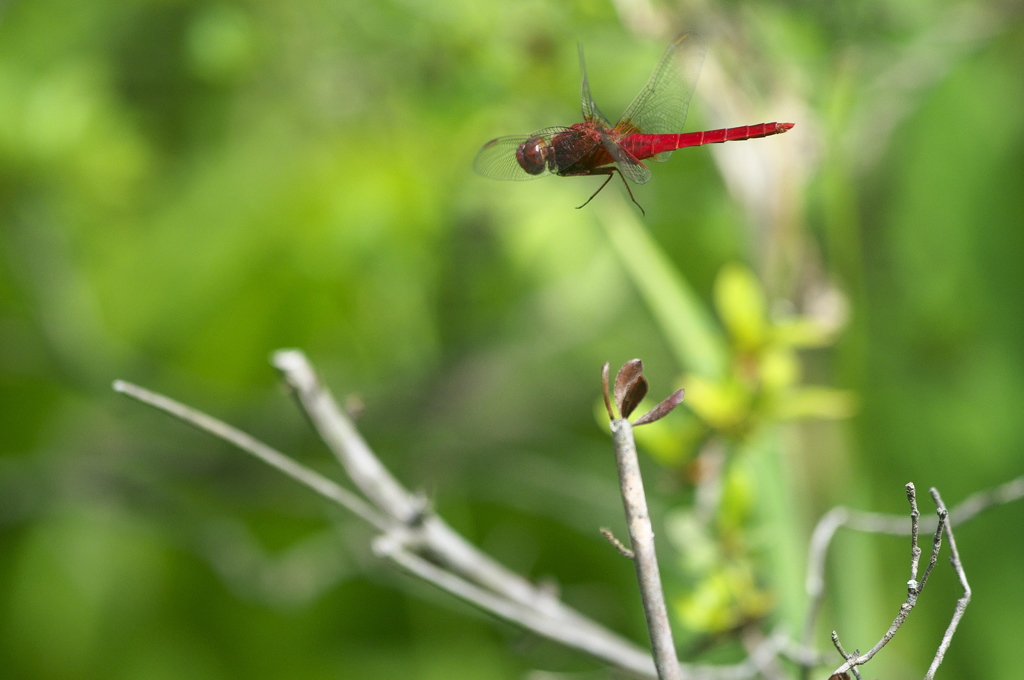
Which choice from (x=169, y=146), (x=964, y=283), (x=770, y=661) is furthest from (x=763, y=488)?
(x=169, y=146)

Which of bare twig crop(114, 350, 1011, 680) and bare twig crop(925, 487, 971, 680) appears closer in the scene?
bare twig crop(925, 487, 971, 680)

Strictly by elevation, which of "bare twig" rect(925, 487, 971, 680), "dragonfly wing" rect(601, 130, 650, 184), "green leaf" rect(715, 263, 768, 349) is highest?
"green leaf" rect(715, 263, 768, 349)

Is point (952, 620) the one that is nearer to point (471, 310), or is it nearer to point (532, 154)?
point (532, 154)

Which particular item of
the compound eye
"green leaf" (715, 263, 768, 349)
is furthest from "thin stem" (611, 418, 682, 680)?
"green leaf" (715, 263, 768, 349)

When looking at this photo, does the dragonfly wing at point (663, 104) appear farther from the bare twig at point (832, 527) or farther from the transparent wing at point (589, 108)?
the bare twig at point (832, 527)

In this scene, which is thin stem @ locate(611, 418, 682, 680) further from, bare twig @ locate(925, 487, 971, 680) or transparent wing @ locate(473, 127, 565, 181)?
transparent wing @ locate(473, 127, 565, 181)

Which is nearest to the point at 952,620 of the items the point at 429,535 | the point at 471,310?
the point at 429,535

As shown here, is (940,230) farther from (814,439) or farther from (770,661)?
(770,661)
